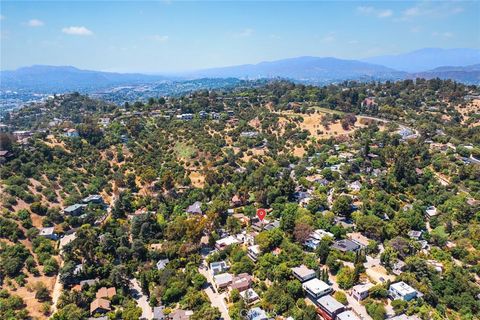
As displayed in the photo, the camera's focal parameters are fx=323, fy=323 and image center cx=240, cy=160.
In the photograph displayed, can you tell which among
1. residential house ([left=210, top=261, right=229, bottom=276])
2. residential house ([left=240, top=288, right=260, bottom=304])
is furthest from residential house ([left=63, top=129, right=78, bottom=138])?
residential house ([left=240, top=288, right=260, bottom=304])

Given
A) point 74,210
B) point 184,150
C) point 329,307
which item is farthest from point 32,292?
point 184,150

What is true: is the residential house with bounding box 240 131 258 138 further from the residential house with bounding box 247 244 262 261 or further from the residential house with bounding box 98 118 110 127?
the residential house with bounding box 247 244 262 261

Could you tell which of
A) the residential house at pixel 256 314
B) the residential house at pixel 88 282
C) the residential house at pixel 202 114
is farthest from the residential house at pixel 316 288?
the residential house at pixel 202 114

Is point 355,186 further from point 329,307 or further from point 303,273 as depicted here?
point 329,307

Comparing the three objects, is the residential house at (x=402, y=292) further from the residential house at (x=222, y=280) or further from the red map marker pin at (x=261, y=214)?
the red map marker pin at (x=261, y=214)

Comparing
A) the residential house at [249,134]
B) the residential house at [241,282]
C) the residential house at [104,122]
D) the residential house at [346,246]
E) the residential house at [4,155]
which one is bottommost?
the residential house at [241,282]

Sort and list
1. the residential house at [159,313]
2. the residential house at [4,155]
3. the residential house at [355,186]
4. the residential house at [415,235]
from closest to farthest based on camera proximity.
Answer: the residential house at [159,313] < the residential house at [415,235] < the residential house at [355,186] < the residential house at [4,155]
